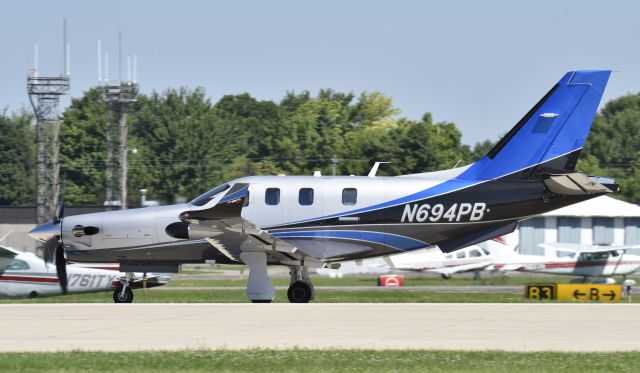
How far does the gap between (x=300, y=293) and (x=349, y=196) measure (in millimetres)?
2636

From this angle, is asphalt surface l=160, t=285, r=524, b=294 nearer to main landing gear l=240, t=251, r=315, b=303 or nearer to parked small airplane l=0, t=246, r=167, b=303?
parked small airplane l=0, t=246, r=167, b=303

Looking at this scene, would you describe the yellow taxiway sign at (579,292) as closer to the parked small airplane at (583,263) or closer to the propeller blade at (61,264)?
the parked small airplane at (583,263)

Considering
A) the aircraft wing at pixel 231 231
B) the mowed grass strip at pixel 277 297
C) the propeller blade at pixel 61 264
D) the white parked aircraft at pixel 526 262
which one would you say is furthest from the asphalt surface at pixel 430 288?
the aircraft wing at pixel 231 231

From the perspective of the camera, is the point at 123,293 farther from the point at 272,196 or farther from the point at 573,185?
the point at 573,185

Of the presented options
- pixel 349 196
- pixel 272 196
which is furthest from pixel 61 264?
pixel 349 196

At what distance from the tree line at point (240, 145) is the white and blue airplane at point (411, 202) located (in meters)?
43.8

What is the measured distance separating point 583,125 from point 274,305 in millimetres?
8455

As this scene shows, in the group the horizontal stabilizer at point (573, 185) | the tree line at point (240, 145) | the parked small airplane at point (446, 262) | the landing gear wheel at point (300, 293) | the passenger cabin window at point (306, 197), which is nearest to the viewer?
the horizontal stabilizer at point (573, 185)

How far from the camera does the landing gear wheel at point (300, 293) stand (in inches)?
1014

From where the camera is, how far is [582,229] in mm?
59438

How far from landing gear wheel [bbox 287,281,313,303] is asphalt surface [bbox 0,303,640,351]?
2.14 m

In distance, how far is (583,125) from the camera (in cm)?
2533

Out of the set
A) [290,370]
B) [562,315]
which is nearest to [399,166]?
[562,315]

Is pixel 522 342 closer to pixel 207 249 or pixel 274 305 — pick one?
pixel 274 305
